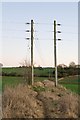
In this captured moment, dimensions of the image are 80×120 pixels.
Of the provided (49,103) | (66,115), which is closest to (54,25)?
(49,103)

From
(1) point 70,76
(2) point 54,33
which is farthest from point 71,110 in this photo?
(1) point 70,76

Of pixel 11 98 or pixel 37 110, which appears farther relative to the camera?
pixel 37 110

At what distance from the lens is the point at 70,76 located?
43.5 m

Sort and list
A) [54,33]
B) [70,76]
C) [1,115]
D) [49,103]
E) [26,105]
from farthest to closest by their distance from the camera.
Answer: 1. [70,76]
2. [54,33]
3. [49,103]
4. [26,105]
5. [1,115]

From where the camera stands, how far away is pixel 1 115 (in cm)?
1245

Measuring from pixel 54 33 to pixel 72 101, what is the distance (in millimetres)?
8962

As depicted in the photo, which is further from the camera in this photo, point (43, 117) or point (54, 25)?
point (54, 25)

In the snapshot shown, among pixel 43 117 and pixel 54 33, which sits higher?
pixel 54 33

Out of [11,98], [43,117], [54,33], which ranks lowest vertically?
[43,117]

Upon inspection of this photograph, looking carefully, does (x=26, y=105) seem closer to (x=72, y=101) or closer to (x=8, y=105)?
(x=8, y=105)

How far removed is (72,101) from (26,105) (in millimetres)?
3338

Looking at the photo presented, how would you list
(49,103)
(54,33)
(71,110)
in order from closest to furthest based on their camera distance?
1. (71,110)
2. (49,103)
3. (54,33)

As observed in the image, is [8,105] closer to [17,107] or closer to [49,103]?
[17,107]

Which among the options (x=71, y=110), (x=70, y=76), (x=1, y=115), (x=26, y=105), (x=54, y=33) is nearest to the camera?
(x=1, y=115)
